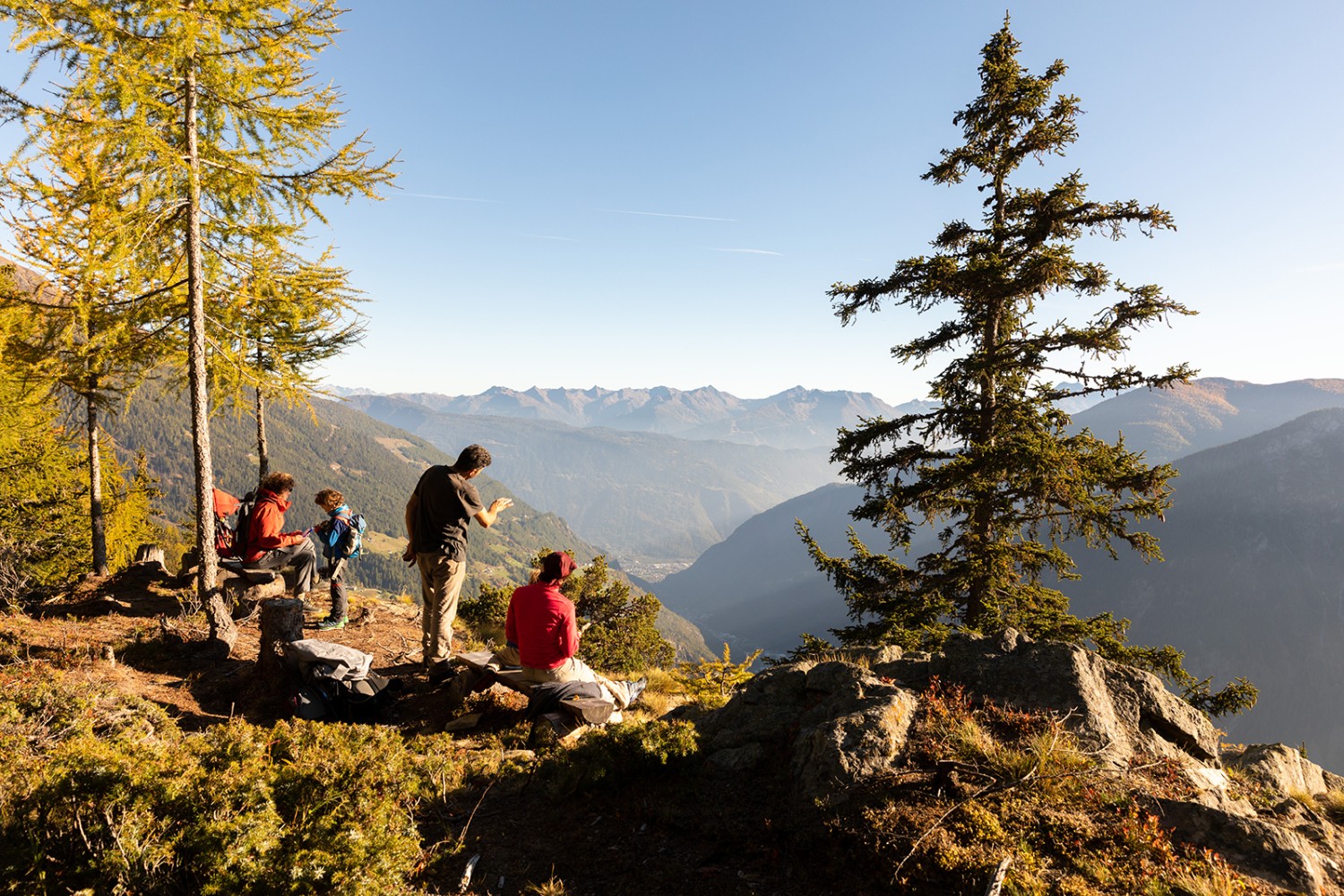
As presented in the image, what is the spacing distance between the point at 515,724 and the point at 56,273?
349 inches

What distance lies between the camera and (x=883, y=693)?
17.3 feet

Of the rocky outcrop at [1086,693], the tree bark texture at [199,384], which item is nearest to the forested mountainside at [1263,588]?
the rocky outcrop at [1086,693]

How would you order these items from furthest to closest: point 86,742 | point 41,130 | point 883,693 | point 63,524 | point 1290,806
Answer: point 63,524 → point 41,130 → point 883,693 → point 1290,806 → point 86,742

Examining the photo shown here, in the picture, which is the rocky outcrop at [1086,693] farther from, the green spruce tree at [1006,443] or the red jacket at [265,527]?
the red jacket at [265,527]

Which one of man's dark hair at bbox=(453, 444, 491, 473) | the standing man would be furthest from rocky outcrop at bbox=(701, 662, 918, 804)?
man's dark hair at bbox=(453, 444, 491, 473)

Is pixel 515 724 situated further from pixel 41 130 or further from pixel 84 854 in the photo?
pixel 41 130

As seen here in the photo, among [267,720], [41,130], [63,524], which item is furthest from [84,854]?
[63,524]

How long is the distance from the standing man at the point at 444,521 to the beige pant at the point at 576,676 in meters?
1.78

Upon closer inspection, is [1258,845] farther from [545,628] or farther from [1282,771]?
[545,628]

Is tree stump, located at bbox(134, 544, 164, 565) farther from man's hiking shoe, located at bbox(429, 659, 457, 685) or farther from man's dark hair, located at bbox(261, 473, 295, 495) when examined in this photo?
man's hiking shoe, located at bbox(429, 659, 457, 685)

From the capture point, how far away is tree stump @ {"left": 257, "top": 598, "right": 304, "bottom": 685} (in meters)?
7.25

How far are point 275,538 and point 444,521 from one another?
12.7ft

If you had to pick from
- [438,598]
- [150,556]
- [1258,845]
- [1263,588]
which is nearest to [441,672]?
[438,598]

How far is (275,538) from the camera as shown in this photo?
30.9 ft
